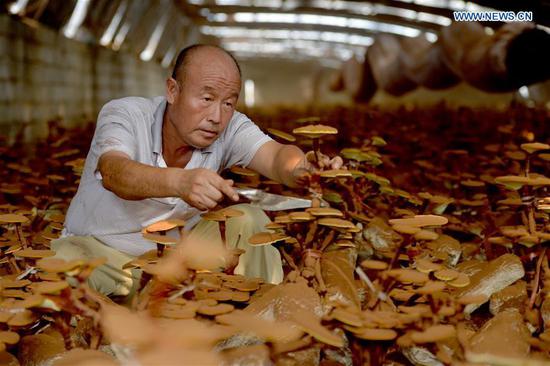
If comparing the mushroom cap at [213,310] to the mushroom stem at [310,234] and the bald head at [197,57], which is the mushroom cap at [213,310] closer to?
the mushroom stem at [310,234]

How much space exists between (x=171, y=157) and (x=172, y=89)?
33 centimetres

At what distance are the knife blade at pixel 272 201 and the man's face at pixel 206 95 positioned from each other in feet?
1.44

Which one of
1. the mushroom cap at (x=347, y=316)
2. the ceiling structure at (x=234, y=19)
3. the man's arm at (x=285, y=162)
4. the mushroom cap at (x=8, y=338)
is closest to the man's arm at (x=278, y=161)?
the man's arm at (x=285, y=162)

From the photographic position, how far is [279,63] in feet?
112

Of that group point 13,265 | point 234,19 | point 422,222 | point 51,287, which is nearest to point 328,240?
point 422,222

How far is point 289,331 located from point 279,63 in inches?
1318

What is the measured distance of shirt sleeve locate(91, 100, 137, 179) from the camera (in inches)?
94.4

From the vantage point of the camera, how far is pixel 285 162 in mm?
2629

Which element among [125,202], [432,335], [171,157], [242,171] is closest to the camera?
[432,335]

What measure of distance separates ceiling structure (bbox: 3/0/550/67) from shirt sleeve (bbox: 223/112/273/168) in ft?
8.79

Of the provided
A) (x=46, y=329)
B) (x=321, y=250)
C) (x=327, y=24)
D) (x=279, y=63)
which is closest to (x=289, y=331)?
(x=321, y=250)

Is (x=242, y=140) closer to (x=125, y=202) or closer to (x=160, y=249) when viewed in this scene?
(x=125, y=202)

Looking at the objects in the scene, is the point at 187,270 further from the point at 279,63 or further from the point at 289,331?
the point at 279,63

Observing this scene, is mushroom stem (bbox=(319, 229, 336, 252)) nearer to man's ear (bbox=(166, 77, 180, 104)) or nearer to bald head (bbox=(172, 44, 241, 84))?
bald head (bbox=(172, 44, 241, 84))
